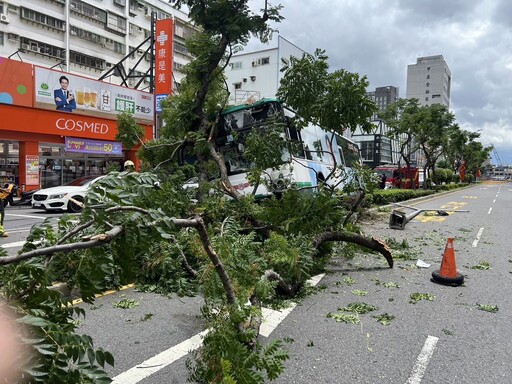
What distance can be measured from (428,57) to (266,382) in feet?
478

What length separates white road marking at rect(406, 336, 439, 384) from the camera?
11.0ft

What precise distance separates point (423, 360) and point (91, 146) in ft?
72.6

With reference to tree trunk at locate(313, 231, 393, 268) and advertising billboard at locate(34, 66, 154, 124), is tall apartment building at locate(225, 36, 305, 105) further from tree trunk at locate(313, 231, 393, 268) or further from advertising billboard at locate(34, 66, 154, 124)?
tree trunk at locate(313, 231, 393, 268)

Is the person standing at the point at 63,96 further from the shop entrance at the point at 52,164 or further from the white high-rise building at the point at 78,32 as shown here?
the white high-rise building at the point at 78,32

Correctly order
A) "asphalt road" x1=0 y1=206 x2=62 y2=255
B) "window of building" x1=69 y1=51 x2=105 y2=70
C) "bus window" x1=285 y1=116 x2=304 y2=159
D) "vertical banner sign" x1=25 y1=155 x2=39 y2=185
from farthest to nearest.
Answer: "window of building" x1=69 y1=51 x2=105 y2=70 → "vertical banner sign" x1=25 y1=155 x2=39 y2=185 → "bus window" x1=285 y1=116 x2=304 y2=159 → "asphalt road" x1=0 y1=206 x2=62 y2=255

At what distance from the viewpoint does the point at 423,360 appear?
3.69 meters

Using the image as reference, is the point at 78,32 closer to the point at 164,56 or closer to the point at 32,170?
the point at 164,56

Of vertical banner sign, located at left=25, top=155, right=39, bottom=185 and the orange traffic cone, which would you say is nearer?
the orange traffic cone

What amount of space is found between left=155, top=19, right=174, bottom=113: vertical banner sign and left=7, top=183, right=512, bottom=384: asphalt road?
65.7 ft

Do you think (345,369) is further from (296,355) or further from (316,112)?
(316,112)

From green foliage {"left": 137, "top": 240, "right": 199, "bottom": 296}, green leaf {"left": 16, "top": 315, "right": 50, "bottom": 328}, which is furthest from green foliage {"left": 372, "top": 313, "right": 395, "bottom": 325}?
green leaf {"left": 16, "top": 315, "right": 50, "bottom": 328}

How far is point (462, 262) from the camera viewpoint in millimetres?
8086

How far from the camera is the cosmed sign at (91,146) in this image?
21.5 meters

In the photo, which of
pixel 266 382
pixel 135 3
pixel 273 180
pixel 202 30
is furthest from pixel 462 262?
pixel 135 3
